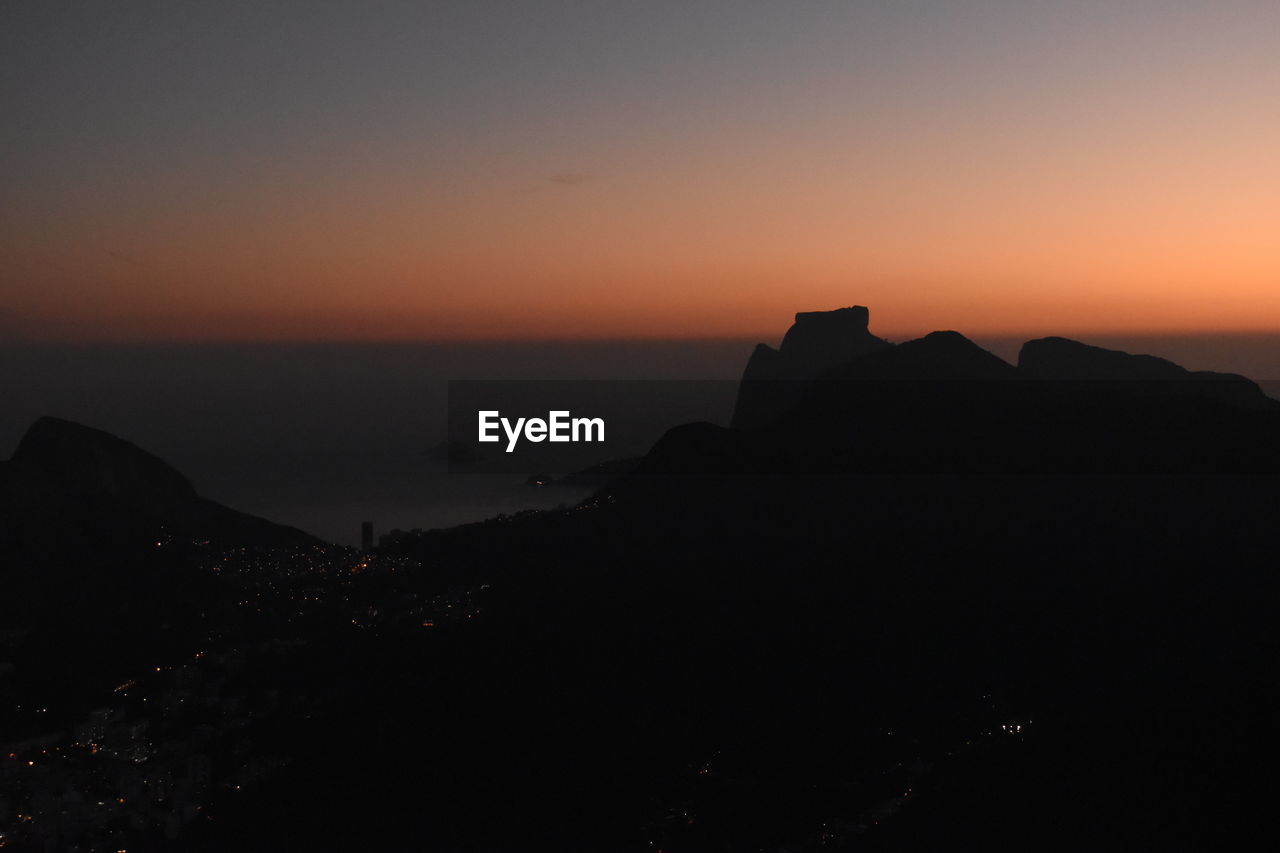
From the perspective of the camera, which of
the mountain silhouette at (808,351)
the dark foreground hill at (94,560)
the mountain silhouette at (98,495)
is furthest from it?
the mountain silhouette at (808,351)

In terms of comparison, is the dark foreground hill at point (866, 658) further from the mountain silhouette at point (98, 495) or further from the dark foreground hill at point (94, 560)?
the mountain silhouette at point (98, 495)

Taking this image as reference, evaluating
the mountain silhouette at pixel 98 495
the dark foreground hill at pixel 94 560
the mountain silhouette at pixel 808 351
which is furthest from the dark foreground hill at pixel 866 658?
the mountain silhouette at pixel 808 351

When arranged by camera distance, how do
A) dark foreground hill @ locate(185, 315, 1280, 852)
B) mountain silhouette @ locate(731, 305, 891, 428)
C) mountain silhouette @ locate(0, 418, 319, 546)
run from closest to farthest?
dark foreground hill @ locate(185, 315, 1280, 852)
mountain silhouette @ locate(0, 418, 319, 546)
mountain silhouette @ locate(731, 305, 891, 428)

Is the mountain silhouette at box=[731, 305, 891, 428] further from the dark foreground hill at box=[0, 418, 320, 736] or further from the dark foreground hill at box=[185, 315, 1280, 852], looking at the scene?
the dark foreground hill at box=[0, 418, 320, 736]

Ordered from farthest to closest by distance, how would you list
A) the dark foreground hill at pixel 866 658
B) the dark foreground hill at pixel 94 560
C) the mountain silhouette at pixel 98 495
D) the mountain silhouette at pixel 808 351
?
the mountain silhouette at pixel 808 351, the mountain silhouette at pixel 98 495, the dark foreground hill at pixel 94 560, the dark foreground hill at pixel 866 658

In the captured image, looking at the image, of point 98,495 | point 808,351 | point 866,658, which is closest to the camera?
point 866,658

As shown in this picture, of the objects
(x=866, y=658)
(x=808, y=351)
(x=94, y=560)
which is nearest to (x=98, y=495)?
(x=94, y=560)

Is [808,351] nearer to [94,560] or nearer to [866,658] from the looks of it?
[94,560]

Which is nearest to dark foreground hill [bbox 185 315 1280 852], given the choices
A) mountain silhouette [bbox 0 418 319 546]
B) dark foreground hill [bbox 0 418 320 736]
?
dark foreground hill [bbox 0 418 320 736]

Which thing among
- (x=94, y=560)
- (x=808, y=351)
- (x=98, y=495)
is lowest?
(x=94, y=560)

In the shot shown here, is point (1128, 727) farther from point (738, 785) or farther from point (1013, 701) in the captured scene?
point (738, 785)

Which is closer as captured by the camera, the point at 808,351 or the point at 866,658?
the point at 866,658
